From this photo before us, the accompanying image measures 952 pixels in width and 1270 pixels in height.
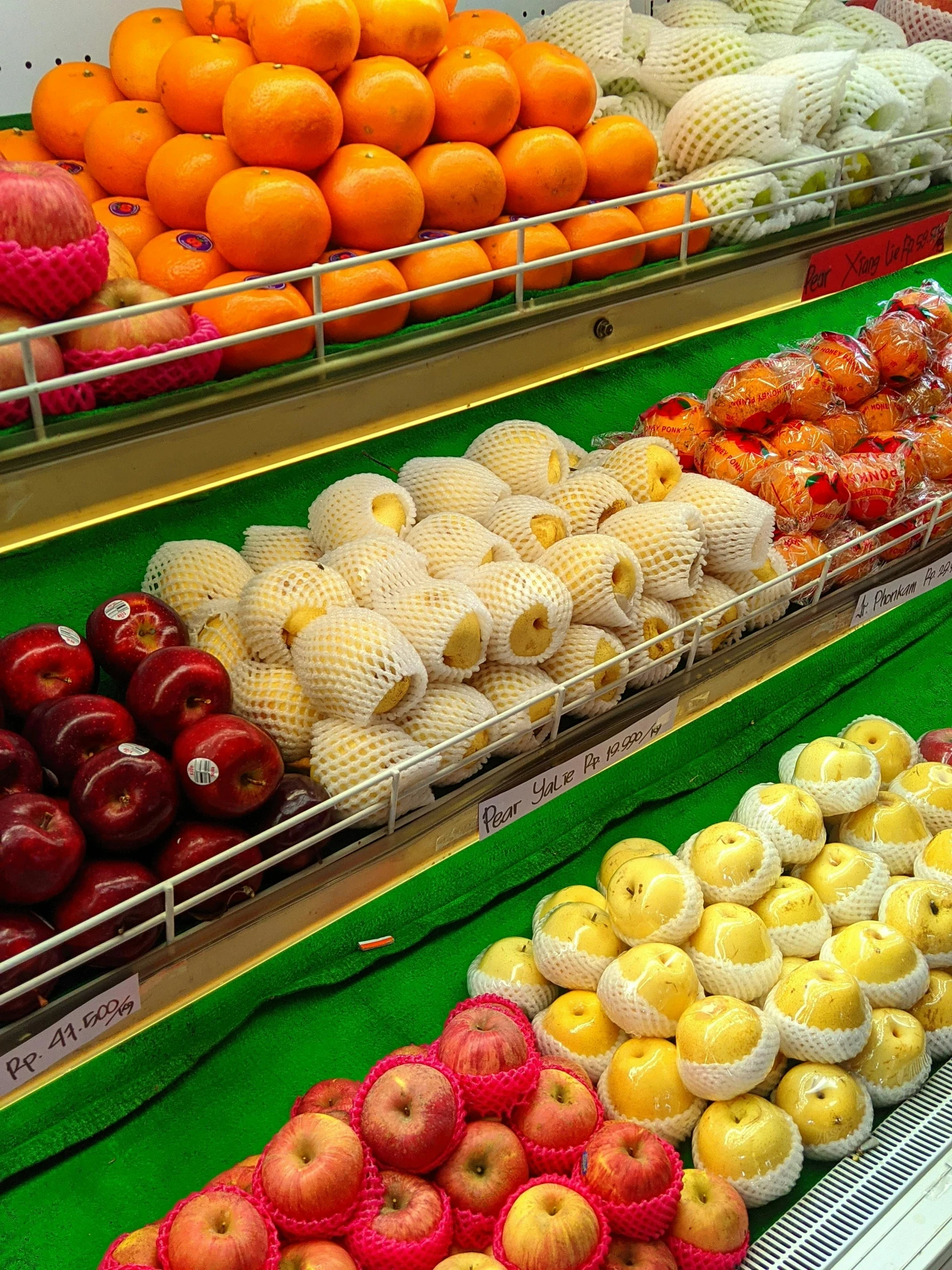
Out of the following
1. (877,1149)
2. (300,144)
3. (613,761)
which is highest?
Answer: (300,144)

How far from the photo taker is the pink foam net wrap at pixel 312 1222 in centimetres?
112

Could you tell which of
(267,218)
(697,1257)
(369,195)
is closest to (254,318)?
(267,218)

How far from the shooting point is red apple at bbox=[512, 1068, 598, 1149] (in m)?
1.27

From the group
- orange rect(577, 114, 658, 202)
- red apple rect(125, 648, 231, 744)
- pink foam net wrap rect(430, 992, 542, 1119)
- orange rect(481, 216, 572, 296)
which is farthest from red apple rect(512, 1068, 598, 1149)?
orange rect(577, 114, 658, 202)

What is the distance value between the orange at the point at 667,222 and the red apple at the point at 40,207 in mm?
786

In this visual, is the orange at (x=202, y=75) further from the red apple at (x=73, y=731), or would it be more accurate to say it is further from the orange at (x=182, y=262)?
the red apple at (x=73, y=731)

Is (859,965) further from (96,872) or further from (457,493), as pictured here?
(96,872)

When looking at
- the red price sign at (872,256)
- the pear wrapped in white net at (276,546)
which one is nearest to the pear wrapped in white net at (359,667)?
the pear wrapped in white net at (276,546)

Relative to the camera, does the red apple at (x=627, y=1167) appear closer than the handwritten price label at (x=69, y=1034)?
No

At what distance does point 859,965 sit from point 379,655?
77 centimetres

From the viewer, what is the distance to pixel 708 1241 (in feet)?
4.07

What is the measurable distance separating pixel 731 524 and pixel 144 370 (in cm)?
87

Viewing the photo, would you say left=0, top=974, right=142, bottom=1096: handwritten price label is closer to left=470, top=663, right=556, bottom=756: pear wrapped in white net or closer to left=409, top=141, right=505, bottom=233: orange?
left=470, top=663, right=556, bottom=756: pear wrapped in white net

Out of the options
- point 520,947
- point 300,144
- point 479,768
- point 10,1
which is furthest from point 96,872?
point 10,1
